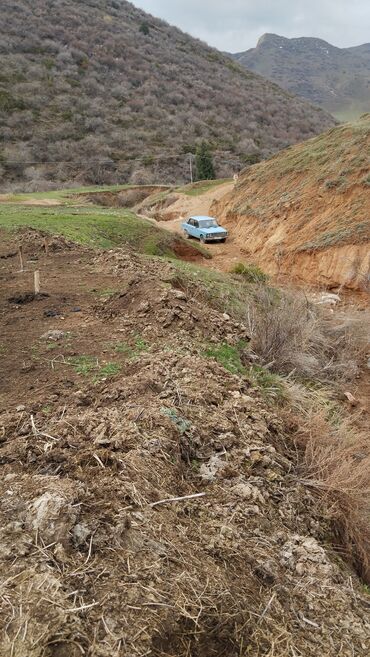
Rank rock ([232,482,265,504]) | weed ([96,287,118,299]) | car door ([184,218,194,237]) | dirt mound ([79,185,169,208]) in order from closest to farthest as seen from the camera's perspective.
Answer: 1. rock ([232,482,265,504])
2. weed ([96,287,118,299])
3. car door ([184,218,194,237])
4. dirt mound ([79,185,169,208])

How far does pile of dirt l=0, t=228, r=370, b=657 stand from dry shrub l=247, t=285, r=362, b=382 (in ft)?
6.75

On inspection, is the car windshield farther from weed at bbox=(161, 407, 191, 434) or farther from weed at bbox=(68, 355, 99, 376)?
weed at bbox=(161, 407, 191, 434)

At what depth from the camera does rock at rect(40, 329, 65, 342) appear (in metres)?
6.17

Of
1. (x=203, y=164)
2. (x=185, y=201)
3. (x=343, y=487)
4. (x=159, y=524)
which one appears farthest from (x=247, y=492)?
(x=203, y=164)

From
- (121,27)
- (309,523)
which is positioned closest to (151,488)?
(309,523)

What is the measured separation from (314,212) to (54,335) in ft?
48.7

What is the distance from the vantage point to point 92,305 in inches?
293

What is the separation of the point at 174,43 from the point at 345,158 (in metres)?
56.1

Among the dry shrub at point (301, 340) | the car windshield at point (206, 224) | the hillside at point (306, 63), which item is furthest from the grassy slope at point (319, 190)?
the hillside at point (306, 63)

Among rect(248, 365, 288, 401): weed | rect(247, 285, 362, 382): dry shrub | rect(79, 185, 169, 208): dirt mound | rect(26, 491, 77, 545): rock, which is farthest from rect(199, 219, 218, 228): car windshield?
rect(26, 491, 77, 545): rock

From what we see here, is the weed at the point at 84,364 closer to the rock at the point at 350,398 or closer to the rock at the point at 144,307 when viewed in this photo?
the rock at the point at 144,307

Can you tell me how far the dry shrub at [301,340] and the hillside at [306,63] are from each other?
213 ft

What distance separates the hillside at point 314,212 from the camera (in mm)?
15961

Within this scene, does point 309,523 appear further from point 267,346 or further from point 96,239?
point 96,239
